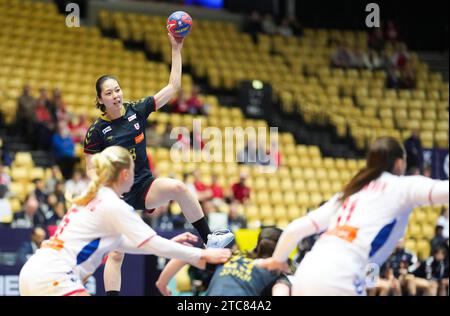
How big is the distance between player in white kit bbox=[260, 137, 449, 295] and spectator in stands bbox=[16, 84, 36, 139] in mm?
11978

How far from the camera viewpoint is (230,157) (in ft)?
62.8

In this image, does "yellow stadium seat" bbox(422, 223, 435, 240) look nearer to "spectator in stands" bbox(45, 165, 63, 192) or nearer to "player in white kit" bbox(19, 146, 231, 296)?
"spectator in stands" bbox(45, 165, 63, 192)

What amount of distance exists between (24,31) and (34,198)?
705 centimetres

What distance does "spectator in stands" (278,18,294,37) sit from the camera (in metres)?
25.3

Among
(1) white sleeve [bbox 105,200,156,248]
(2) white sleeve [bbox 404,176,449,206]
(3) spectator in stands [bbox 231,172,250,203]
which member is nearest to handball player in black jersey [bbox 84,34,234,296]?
(1) white sleeve [bbox 105,200,156,248]

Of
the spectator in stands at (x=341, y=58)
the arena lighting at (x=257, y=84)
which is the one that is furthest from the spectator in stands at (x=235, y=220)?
the spectator in stands at (x=341, y=58)

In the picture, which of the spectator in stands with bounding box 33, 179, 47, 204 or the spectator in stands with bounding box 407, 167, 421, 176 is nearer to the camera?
the spectator in stands with bounding box 33, 179, 47, 204

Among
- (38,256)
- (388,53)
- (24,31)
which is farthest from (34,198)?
(388,53)

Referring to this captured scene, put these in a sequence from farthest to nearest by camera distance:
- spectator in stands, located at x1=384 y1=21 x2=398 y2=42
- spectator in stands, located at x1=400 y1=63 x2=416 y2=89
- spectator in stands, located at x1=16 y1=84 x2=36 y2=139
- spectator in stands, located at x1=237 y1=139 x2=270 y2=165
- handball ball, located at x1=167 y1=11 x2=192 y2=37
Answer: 1. spectator in stands, located at x1=384 y1=21 x2=398 y2=42
2. spectator in stands, located at x1=400 y1=63 x2=416 y2=89
3. spectator in stands, located at x1=237 y1=139 x2=270 y2=165
4. spectator in stands, located at x1=16 y1=84 x2=36 y2=139
5. handball ball, located at x1=167 y1=11 x2=192 y2=37

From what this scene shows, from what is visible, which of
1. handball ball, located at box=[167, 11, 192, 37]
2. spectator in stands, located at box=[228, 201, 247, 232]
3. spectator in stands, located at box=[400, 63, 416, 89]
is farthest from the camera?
spectator in stands, located at box=[400, 63, 416, 89]

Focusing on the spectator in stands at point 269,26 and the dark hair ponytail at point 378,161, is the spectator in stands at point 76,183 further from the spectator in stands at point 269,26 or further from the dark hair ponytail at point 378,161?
the spectator in stands at point 269,26

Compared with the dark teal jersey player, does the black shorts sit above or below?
below

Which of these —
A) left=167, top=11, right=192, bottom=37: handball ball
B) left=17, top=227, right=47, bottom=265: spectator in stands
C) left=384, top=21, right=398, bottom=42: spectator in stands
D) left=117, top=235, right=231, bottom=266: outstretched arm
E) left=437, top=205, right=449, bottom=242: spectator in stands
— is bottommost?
left=437, top=205, right=449, bottom=242: spectator in stands
